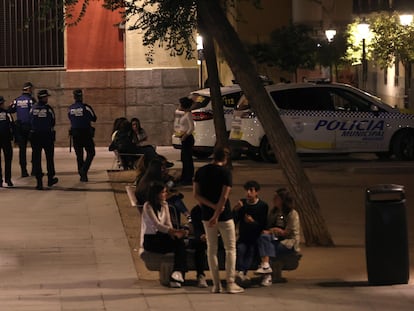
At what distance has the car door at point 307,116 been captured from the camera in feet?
76.0

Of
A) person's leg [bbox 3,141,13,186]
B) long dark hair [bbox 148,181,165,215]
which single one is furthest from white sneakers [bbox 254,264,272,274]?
person's leg [bbox 3,141,13,186]

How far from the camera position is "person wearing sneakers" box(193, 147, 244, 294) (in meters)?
10.9

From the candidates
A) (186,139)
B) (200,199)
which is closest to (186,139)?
(186,139)

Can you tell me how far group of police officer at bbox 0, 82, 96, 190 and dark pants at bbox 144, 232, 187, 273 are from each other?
843 centimetres

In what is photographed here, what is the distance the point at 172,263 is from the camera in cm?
1131

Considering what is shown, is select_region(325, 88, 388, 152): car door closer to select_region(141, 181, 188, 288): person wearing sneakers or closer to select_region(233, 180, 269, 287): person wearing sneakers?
select_region(233, 180, 269, 287): person wearing sneakers

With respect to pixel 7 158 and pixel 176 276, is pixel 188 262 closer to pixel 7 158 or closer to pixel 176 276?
pixel 176 276

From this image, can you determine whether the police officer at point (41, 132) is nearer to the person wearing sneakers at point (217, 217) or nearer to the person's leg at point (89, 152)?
the person's leg at point (89, 152)

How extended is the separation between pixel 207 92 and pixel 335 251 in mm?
11353

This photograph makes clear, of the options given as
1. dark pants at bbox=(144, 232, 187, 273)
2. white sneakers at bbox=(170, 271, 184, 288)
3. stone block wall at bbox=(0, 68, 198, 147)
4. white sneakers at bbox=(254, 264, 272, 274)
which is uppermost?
stone block wall at bbox=(0, 68, 198, 147)

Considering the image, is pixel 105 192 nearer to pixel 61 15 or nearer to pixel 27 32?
pixel 61 15

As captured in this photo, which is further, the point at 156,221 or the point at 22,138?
the point at 22,138

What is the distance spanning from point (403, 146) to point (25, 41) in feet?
33.3

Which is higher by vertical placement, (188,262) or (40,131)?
(40,131)
